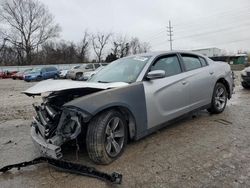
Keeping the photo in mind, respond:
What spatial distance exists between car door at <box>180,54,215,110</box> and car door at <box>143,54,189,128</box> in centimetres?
20

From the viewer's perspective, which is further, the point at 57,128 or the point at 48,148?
the point at 57,128

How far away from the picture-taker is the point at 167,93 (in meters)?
4.13

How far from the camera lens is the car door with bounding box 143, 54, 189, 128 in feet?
12.7

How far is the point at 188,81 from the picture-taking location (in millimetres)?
4633

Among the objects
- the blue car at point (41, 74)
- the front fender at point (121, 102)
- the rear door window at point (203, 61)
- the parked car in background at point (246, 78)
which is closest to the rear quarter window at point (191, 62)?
the rear door window at point (203, 61)

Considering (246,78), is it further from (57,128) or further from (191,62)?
(57,128)

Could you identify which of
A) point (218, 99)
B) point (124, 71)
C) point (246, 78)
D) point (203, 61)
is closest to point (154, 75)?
point (124, 71)

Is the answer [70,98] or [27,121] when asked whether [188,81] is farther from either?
[27,121]

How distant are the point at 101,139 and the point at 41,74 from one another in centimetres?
2566

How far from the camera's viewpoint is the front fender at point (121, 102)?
309cm

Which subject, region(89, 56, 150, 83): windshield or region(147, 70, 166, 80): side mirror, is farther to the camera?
region(89, 56, 150, 83): windshield

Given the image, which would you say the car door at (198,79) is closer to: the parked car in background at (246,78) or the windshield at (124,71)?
the windshield at (124,71)

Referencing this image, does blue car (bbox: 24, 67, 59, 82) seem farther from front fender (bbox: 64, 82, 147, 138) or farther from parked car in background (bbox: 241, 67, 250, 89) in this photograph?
front fender (bbox: 64, 82, 147, 138)

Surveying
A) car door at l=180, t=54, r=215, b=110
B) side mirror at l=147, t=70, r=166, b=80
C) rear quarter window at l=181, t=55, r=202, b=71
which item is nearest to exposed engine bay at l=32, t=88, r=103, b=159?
side mirror at l=147, t=70, r=166, b=80
